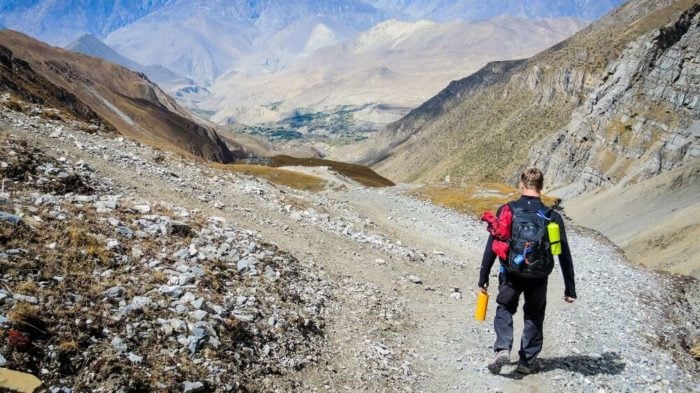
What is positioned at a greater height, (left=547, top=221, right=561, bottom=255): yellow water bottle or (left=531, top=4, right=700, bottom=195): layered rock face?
(left=531, top=4, right=700, bottom=195): layered rock face

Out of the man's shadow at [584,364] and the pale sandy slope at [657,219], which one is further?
the pale sandy slope at [657,219]

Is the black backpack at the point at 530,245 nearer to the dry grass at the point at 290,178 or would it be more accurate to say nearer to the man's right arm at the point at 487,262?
the man's right arm at the point at 487,262

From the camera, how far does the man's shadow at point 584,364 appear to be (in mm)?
10963

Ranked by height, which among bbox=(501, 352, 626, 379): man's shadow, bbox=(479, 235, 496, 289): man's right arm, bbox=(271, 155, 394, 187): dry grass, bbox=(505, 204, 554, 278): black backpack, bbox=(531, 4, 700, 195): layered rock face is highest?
bbox=(531, 4, 700, 195): layered rock face

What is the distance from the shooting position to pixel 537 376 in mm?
10500

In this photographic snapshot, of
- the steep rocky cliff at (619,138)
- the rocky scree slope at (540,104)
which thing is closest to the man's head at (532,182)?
the steep rocky cliff at (619,138)

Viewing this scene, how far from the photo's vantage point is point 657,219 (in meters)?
42.2

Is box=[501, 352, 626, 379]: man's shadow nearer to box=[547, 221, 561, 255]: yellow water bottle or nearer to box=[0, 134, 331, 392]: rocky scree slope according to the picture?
box=[547, 221, 561, 255]: yellow water bottle

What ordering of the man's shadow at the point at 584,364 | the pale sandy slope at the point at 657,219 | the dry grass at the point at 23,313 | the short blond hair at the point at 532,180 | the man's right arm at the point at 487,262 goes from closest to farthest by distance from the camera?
the dry grass at the point at 23,313
the short blond hair at the point at 532,180
the man's right arm at the point at 487,262
the man's shadow at the point at 584,364
the pale sandy slope at the point at 657,219

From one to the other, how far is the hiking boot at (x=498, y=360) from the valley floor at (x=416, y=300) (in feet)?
0.59

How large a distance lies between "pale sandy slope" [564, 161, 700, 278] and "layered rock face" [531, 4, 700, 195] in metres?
24.1

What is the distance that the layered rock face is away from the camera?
259 ft

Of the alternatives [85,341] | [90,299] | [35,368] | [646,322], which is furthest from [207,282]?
[646,322]

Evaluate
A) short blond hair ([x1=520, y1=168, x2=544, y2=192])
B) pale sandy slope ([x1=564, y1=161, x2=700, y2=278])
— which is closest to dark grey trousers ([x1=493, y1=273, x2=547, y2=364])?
short blond hair ([x1=520, y1=168, x2=544, y2=192])
